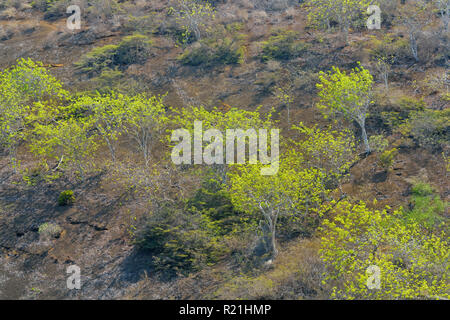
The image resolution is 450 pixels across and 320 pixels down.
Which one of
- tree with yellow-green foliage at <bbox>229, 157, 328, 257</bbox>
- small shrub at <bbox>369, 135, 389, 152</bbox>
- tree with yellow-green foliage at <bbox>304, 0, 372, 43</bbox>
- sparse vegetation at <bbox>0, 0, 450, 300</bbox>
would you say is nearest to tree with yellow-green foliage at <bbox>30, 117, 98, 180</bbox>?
sparse vegetation at <bbox>0, 0, 450, 300</bbox>

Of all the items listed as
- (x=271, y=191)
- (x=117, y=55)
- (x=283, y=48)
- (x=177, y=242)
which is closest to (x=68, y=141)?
(x=177, y=242)

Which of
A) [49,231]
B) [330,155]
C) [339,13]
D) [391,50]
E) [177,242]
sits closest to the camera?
[177,242]

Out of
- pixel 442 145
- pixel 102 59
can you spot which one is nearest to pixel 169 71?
pixel 102 59

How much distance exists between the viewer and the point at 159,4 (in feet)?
198

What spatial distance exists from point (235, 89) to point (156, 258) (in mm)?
24406

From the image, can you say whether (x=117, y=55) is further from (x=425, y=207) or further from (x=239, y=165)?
(x=425, y=207)

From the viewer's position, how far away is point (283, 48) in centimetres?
4684

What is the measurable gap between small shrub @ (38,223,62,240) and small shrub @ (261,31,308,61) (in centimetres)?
3066

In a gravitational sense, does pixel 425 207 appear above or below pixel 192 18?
below

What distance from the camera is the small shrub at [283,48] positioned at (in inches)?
1829

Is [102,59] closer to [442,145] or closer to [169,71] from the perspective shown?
[169,71]

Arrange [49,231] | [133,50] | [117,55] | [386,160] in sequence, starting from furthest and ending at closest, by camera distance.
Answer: [133,50], [117,55], [386,160], [49,231]

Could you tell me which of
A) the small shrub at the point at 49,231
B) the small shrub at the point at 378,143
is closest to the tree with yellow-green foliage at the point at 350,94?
the small shrub at the point at 378,143

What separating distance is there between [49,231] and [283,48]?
3318 cm
